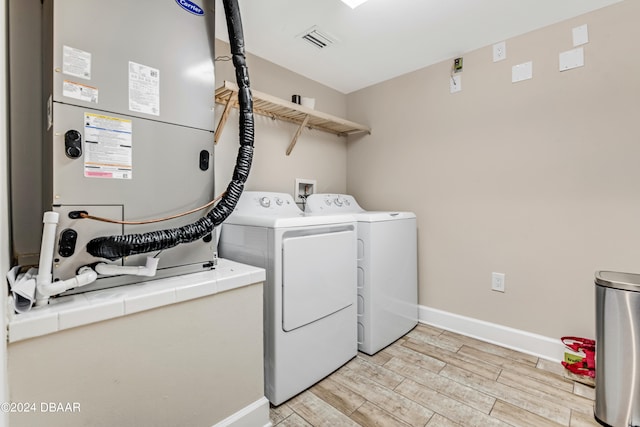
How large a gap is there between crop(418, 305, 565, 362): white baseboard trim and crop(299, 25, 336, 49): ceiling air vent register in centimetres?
225

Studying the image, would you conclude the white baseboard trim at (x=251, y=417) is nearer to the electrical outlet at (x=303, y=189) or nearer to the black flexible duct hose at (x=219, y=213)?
the black flexible duct hose at (x=219, y=213)

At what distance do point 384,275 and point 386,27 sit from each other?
169 centimetres

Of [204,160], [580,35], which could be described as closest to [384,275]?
[204,160]

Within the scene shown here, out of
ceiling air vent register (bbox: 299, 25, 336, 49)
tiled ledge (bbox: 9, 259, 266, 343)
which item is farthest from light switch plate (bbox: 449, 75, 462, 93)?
tiled ledge (bbox: 9, 259, 266, 343)

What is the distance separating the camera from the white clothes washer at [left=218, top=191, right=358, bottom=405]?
4.81 feet

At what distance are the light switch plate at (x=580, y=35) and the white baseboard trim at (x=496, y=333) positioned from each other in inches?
73.9

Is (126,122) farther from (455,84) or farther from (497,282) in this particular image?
(497,282)

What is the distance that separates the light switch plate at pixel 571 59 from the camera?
1.78m

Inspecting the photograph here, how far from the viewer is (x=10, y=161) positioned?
1078mm

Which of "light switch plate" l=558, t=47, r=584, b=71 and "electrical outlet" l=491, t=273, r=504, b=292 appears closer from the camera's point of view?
"light switch plate" l=558, t=47, r=584, b=71

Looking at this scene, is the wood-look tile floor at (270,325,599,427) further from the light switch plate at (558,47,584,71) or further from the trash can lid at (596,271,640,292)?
the light switch plate at (558,47,584,71)

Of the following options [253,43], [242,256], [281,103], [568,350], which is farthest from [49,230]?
[568,350]

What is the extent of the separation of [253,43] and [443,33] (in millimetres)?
1345

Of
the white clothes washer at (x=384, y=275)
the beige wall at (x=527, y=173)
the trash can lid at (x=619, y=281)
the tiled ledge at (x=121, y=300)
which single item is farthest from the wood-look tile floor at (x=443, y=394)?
the tiled ledge at (x=121, y=300)
